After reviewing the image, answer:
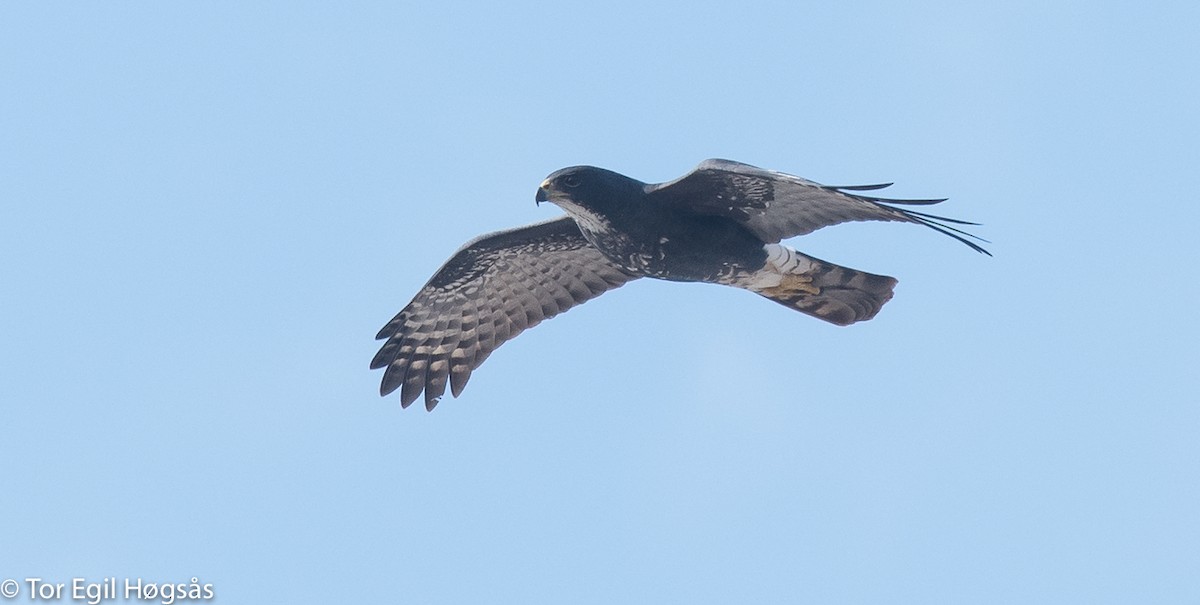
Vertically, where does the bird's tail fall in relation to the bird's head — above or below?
below

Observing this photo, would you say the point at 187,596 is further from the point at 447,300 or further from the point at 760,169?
the point at 760,169

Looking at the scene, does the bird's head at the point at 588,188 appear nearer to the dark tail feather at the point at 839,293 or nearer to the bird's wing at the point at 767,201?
the bird's wing at the point at 767,201

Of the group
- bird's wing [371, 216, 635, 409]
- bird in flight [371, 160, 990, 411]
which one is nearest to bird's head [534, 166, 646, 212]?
bird in flight [371, 160, 990, 411]

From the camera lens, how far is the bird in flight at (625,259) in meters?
11.0

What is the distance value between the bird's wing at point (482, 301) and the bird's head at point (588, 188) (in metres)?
1.21

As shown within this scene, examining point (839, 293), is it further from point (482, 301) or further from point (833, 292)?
point (482, 301)

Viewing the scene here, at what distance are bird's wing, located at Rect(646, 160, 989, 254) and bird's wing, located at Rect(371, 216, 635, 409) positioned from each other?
148cm

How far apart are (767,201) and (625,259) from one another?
3.72 feet

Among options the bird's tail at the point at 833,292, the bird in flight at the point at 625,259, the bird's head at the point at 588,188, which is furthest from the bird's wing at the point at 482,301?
the bird's tail at the point at 833,292

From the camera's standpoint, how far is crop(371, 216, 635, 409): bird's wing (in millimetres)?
12555

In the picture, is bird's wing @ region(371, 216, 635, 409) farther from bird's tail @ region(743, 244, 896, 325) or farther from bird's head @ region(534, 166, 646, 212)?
bird's tail @ region(743, 244, 896, 325)

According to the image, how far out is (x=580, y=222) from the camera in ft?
37.4

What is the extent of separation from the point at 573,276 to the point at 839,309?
2.20m

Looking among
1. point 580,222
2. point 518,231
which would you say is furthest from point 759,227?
point 518,231
